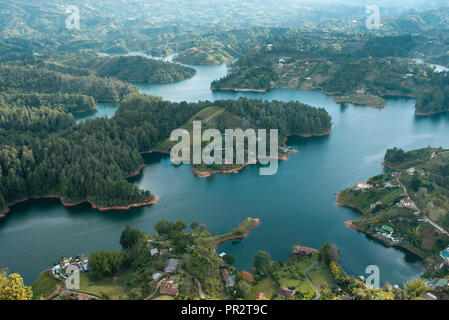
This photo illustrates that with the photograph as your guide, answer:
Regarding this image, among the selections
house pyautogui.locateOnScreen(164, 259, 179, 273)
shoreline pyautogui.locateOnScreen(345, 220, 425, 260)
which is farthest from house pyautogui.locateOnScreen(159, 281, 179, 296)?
shoreline pyautogui.locateOnScreen(345, 220, 425, 260)

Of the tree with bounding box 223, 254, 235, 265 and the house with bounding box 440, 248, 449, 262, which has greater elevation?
the house with bounding box 440, 248, 449, 262

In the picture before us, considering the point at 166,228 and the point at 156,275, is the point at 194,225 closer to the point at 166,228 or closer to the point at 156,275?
the point at 166,228

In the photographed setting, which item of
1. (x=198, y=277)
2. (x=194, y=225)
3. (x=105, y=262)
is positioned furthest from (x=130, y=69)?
(x=198, y=277)

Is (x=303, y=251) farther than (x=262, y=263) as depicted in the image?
Yes

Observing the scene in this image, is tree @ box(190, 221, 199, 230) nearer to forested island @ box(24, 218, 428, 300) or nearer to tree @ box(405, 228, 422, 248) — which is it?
forested island @ box(24, 218, 428, 300)

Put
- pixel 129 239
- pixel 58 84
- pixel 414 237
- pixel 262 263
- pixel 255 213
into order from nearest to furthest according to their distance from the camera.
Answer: pixel 262 263 < pixel 129 239 < pixel 414 237 < pixel 255 213 < pixel 58 84

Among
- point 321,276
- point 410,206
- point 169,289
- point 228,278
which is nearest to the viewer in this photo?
point 169,289
